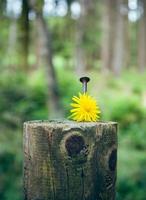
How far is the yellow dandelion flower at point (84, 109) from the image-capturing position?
3.16 metres

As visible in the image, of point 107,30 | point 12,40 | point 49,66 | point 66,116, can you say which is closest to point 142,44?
point 107,30

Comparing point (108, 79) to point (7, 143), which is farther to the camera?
point (108, 79)

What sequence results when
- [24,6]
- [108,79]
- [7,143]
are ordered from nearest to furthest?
[7,143] → [24,6] → [108,79]

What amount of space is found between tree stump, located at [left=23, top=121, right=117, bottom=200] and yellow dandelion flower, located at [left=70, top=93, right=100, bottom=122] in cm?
13

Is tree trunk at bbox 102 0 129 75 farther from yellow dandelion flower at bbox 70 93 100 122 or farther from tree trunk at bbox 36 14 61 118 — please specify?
yellow dandelion flower at bbox 70 93 100 122

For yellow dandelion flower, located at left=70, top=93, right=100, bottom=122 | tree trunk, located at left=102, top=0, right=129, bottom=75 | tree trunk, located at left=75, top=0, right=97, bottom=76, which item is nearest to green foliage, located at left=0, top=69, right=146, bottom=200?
tree trunk, located at left=75, top=0, right=97, bottom=76

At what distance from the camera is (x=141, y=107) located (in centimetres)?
1612

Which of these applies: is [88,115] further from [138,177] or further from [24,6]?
[24,6]

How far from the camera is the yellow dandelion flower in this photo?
10.4 ft

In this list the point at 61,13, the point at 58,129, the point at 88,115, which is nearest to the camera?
the point at 58,129

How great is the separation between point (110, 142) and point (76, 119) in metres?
0.24

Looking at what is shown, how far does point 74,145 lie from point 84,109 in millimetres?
297

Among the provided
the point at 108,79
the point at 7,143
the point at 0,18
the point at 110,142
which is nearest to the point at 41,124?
the point at 110,142

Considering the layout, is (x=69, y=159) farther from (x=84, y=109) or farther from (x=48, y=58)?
(x=48, y=58)
